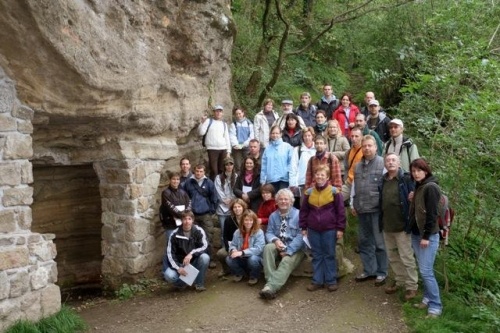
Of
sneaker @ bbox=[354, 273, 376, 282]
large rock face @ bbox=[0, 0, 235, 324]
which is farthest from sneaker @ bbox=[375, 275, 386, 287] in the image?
large rock face @ bbox=[0, 0, 235, 324]

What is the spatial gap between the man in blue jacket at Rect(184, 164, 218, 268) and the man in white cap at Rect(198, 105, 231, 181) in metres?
0.82

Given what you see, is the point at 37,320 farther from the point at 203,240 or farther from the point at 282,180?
the point at 282,180

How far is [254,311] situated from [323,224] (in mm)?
1400

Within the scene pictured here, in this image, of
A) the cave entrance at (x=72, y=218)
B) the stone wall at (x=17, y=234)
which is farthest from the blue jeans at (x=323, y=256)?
the cave entrance at (x=72, y=218)

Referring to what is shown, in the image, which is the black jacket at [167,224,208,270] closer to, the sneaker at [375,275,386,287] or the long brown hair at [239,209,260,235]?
the long brown hair at [239,209,260,235]

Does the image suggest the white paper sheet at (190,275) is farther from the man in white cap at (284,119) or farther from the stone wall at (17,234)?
the man in white cap at (284,119)

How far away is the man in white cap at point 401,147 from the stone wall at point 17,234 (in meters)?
4.54

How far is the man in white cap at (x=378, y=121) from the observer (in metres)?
7.74

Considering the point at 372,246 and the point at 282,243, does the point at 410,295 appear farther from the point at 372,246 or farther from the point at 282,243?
the point at 282,243

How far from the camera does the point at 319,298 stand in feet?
20.4

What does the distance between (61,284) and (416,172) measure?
→ 18.5 feet

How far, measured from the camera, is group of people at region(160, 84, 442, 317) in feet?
18.5

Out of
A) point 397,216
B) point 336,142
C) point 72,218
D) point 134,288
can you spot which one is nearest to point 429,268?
point 397,216

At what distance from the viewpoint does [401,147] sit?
6410 mm
